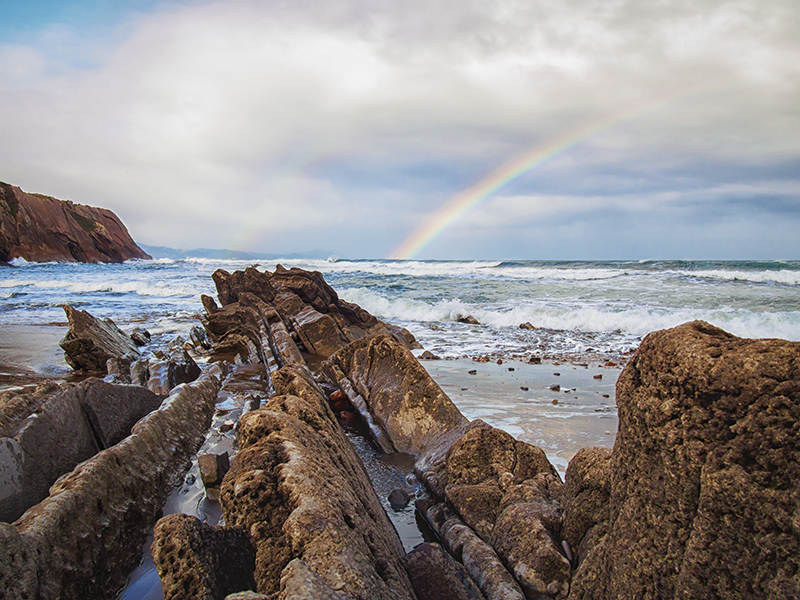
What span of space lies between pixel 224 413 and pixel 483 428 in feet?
11.0

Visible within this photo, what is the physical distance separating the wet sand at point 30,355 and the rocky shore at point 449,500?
3.47 meters

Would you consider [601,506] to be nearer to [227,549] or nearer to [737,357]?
[737,357]

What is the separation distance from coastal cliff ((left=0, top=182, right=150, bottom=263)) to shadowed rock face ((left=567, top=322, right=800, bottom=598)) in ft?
214

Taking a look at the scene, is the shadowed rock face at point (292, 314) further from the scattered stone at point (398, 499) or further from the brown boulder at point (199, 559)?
the brown boulder at point (199, 559)

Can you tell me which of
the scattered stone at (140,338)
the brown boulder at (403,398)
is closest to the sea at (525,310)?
the scattered stone at (140,338)

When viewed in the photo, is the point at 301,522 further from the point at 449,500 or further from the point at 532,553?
the point at 449,500

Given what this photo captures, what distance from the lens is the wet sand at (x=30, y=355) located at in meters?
6.76

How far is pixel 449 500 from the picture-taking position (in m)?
3.03

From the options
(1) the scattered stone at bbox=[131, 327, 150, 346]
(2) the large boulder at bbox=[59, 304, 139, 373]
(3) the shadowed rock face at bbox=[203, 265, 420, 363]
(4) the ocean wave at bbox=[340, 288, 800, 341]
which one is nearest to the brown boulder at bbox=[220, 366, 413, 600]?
(3) the shadowed rock face at bbox=[203, 265, 420, 363]

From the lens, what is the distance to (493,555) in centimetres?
239

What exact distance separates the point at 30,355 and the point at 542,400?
9729mm

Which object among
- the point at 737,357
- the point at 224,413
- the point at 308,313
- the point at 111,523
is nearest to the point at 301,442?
the point at 111,523

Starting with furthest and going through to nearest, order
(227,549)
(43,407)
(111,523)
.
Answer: (43,407) → (111,523) → (227,549)

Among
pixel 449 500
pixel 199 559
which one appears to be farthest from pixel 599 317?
pixel 199 559
